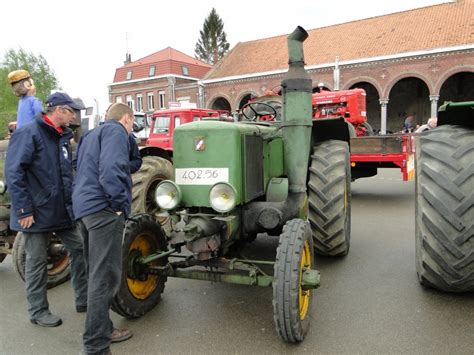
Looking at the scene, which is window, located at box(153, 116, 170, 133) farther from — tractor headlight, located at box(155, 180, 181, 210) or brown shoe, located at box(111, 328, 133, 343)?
brown shoe, located at box(111, 328, 133, 343)

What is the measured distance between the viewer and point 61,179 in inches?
137

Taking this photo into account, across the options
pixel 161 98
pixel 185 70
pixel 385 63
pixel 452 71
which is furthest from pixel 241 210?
pixel 185 70

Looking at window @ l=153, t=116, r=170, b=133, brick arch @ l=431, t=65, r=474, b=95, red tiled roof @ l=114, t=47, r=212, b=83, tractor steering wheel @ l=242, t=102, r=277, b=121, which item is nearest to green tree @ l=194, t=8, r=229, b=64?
red tiled roof @ l=114, t=47, r=212, b=83

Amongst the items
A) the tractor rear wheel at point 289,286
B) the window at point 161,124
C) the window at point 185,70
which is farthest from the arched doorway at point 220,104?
the tractor rear wheel at point 289,286

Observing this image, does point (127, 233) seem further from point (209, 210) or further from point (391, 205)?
point (391, 205)

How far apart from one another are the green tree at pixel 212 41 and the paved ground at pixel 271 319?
203 feet

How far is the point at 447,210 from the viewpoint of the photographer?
10.4 ft

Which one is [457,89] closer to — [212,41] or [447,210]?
[447,210]

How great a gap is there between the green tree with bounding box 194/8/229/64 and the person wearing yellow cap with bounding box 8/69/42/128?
60.8 metres

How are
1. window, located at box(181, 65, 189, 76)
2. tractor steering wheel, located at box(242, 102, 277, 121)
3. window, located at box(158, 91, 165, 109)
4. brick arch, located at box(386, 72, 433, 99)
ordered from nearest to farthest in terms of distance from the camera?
1. tractor steering wheel, located at box(242, 102, 277, 121)
2. brick arch, located at box(386, 72, 433, 99)
3. window, located at box(158, 91, 165, 109)
4. window, located at box(181, 65, 189, 76)

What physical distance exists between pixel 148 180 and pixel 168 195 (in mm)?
1846

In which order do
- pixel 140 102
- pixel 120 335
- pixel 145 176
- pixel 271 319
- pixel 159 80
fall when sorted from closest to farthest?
1. pixel 120 335
2. pixel 271 319
3. pixel 145 176
4. pixel 159 80
5. pixel 140 102

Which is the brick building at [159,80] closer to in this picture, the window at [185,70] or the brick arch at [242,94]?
the window at [185,70]

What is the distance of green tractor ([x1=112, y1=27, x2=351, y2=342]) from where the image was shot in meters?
2.92
